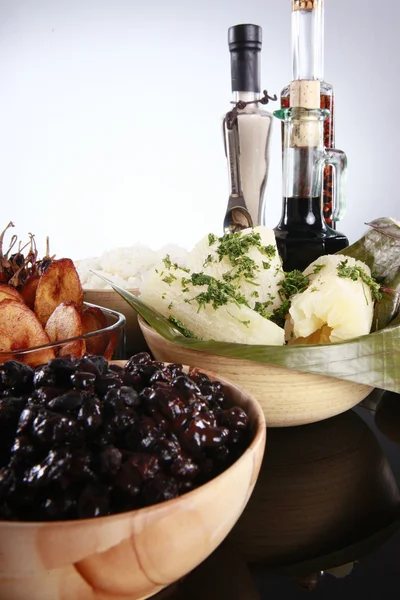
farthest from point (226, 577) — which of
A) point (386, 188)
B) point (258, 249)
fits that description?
point (386, 188)

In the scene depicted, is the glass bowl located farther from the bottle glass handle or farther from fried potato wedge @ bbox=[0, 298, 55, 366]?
the bottle glass handle

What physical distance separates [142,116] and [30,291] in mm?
3934

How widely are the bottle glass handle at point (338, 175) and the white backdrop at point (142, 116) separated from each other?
307 centimetres

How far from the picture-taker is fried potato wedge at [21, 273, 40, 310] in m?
0.93

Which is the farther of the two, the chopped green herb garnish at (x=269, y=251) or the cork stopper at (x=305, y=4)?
the cork stopper at (x=305, y=4)

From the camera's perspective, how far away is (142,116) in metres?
4.65

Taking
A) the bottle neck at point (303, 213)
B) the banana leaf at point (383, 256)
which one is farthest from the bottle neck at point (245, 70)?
the banana leaf at point (383, 256)

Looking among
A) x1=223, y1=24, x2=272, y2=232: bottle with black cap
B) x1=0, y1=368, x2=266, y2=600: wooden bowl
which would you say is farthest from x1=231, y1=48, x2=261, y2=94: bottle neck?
x1=0, y1=368, x2=266, y2=600: wooden bowl

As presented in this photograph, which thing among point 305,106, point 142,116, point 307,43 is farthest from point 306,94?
point 142,116

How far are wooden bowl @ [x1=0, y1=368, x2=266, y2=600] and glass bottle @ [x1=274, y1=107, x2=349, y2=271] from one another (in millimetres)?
715

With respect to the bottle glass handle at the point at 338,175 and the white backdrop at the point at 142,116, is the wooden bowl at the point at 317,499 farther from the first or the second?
the white backdrop at the point at 142,116

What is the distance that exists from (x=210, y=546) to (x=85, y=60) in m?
4.63

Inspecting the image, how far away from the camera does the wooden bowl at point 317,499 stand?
62 centimetres

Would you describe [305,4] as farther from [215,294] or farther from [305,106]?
[215,294]
